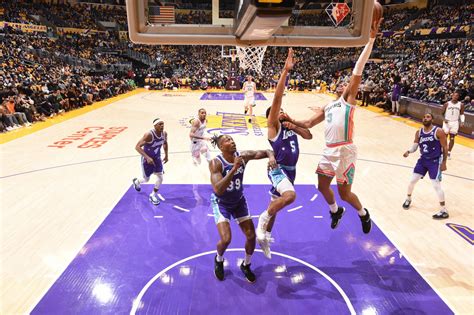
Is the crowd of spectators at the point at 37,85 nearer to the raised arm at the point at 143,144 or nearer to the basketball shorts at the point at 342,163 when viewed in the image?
the raised arm at the point at 143,144

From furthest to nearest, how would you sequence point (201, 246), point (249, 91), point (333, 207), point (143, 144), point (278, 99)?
point (249, 91)
point (143, 144)
point (201, 246)
point (333, 207)
point (278, 99)

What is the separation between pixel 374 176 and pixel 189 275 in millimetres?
5576

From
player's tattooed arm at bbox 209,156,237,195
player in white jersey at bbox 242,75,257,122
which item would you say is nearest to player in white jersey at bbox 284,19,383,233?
player's tattooed arm at bbox 209,156,237,195

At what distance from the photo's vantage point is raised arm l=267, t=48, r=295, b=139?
4.00 metres

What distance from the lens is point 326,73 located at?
1287 inches

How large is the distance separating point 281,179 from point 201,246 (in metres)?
1.64

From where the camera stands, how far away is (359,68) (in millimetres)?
3984

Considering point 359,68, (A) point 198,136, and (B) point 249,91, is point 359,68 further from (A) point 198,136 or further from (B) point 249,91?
(B) point 249,91

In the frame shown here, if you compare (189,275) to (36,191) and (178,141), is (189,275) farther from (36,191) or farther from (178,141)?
(178,141)

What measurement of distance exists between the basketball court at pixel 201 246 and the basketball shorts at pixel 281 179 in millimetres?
1084

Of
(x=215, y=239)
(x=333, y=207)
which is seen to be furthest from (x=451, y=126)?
(x=215, y=239)

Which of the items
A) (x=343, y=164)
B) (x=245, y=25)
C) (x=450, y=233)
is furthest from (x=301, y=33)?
(x=450, y=233)

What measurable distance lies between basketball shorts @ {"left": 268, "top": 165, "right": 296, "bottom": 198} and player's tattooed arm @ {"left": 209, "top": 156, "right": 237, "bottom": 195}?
80 centimetres

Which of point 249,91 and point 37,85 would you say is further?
point 37,85
